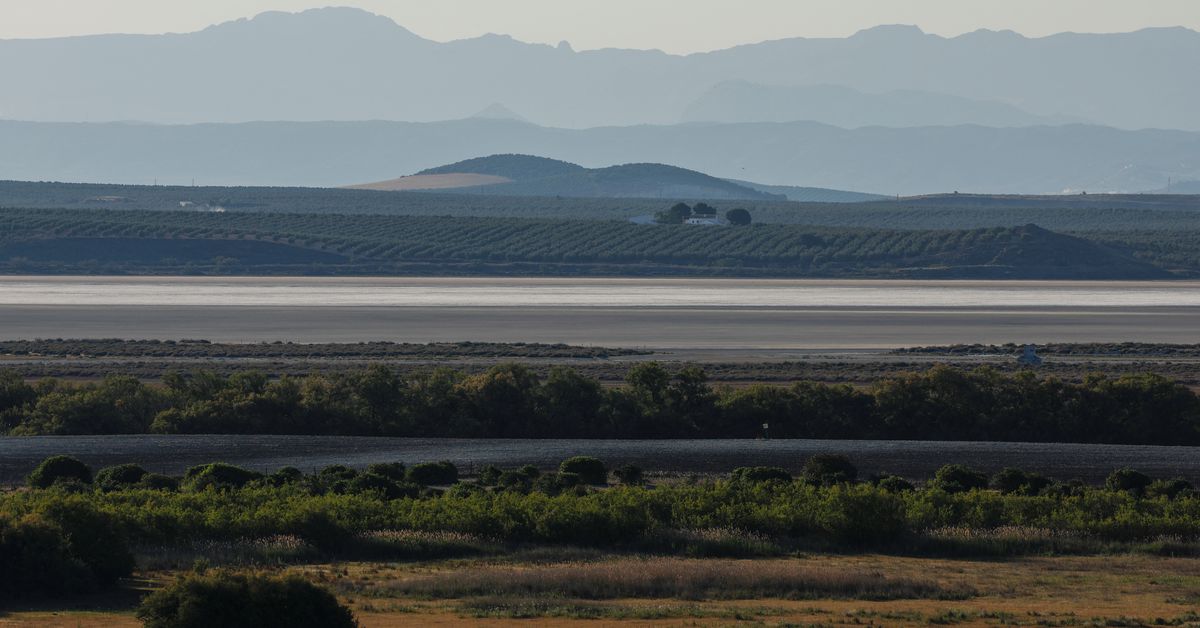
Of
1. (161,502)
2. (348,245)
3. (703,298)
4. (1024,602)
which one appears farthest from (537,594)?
(348,245)

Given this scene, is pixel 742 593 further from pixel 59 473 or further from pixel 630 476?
pixel 59 473

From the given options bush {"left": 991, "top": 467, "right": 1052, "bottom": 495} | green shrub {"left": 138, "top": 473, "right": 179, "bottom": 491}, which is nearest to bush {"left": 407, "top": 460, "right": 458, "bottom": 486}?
green shrub {"left": 138, "top": 473, "right": 179, "bottom": 491}

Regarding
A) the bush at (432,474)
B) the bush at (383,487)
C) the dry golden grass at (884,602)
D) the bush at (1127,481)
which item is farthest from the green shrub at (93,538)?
the bush at (1127,481)

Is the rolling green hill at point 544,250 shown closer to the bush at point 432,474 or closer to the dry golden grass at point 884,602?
the bush at point 432,474

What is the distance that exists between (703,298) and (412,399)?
65.3 metres

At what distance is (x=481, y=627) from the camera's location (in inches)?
955

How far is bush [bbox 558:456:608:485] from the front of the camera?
40906mm

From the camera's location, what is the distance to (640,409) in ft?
175

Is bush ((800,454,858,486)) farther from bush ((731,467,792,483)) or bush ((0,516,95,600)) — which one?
bush ((0,516,95,600))

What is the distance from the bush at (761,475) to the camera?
39.8m

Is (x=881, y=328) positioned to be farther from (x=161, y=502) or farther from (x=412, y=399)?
(x=161, y=502)

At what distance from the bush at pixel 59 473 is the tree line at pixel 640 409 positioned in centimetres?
1164

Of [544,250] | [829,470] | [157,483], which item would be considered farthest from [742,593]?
[544,250]

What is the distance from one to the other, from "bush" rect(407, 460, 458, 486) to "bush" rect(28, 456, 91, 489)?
24.8 ft
